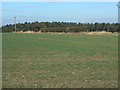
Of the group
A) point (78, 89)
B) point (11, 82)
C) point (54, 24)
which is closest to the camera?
point (78, 89)

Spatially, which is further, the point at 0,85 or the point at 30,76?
the point at 30,76

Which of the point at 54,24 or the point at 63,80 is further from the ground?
the point at 54,24

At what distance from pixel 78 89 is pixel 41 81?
5.36ft

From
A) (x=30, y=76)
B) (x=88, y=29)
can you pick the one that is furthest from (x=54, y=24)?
(x=30, y=76)

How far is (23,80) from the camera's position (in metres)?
8.27

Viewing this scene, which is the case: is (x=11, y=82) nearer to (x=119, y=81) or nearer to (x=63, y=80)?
(x=63, y=80)

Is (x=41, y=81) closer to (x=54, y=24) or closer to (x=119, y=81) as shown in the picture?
(x=119, y=81)

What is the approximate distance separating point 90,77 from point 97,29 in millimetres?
104886

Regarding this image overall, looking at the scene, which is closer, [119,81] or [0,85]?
[0,85]

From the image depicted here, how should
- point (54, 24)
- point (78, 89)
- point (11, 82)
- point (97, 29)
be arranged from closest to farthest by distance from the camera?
point (78, 89) → point (11, 82) → point (97, 29) → point (54, 24)

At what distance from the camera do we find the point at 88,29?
113 meters

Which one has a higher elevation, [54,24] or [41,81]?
[54,24]

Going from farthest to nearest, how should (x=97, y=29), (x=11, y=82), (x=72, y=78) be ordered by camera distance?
(x=97, y=29)
(x=72, y=78)
(x=11, y=82)

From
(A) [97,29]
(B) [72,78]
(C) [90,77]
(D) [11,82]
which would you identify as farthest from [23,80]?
(A) [97,29]
